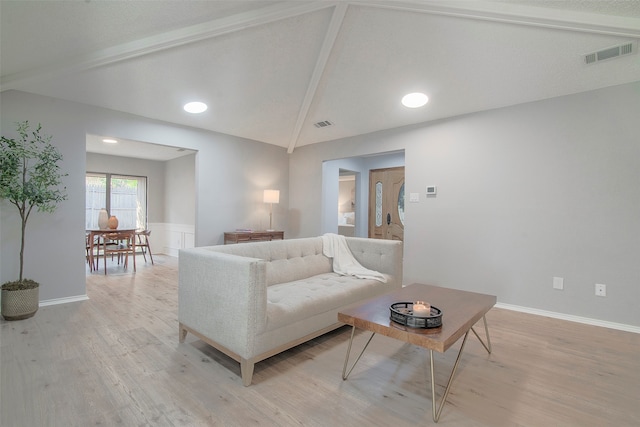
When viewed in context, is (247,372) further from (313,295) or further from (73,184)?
(73,184)

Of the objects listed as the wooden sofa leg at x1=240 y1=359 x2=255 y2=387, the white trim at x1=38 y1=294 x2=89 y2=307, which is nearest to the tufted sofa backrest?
the wooden sofa leg at x1=240 y1=359 x2=255 y2=387

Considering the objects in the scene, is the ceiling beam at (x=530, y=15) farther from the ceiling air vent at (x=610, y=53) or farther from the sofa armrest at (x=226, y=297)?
the sofa armrest at (x=226, y=297)

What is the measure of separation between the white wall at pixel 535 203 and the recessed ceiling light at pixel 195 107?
276cm

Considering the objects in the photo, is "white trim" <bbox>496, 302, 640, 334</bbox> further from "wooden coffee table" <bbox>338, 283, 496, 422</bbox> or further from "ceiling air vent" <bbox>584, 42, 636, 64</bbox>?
"ceiling air vent" <bbox>584, 42, 636, 64</bbox>

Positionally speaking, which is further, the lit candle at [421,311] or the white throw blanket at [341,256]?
the white throw blanket at [341,256]

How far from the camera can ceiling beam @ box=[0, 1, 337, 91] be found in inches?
102

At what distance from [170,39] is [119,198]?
5792 mm

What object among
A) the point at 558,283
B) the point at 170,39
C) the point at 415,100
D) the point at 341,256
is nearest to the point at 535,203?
the point at 558,283

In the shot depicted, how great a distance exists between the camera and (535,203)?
3.38m

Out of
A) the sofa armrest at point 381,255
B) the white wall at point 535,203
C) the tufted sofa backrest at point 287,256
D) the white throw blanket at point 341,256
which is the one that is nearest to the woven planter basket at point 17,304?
the tufted sofa backrest at point 287,256

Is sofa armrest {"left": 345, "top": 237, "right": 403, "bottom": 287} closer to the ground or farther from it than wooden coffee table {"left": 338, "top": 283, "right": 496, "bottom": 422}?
farther from it

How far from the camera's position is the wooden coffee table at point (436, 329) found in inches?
61.9

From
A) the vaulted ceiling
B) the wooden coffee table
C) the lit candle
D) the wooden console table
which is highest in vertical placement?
the vaulted ceiling

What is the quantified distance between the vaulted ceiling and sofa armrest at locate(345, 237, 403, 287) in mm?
1864
